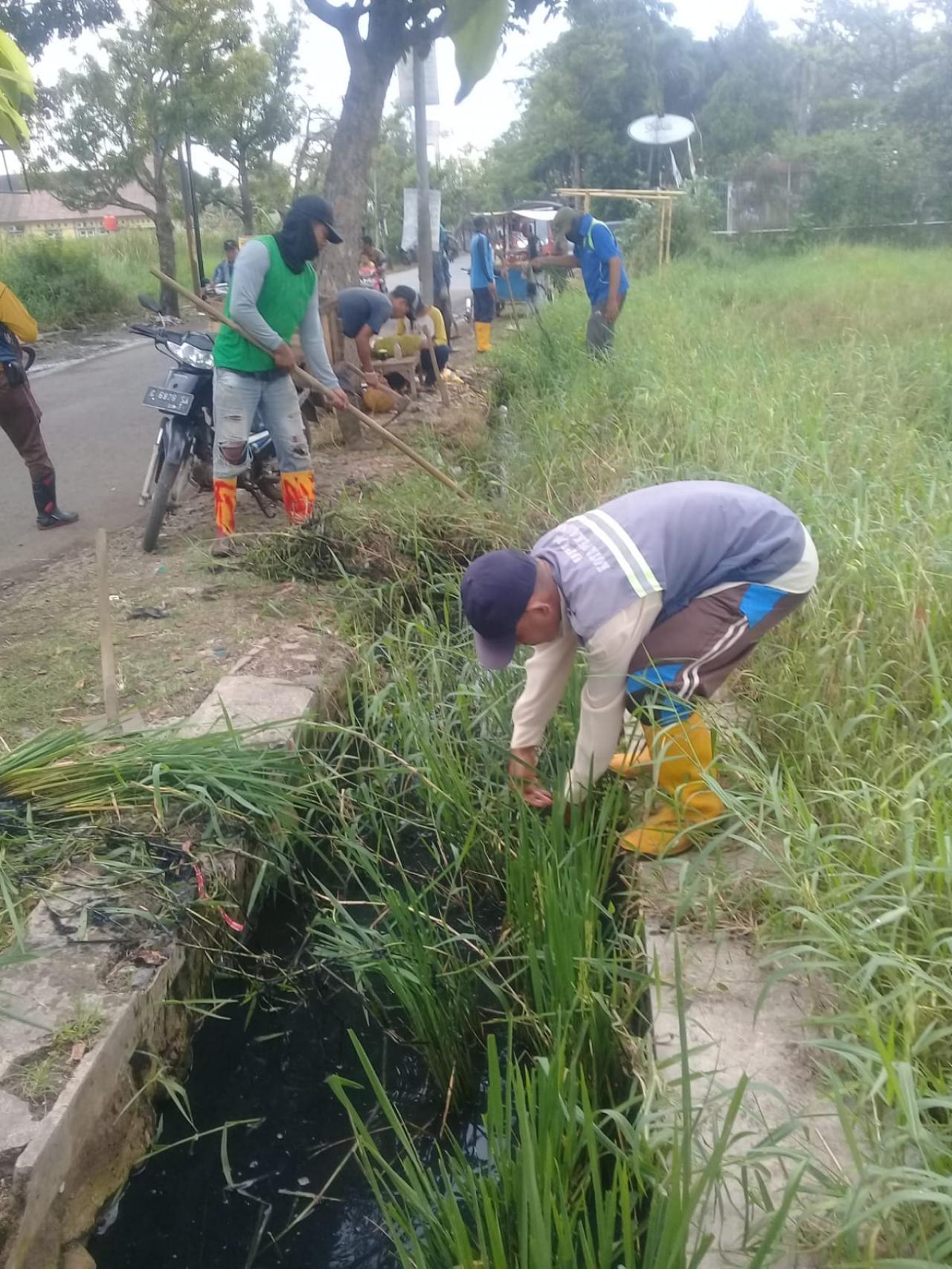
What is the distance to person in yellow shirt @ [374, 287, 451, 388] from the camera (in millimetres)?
8577

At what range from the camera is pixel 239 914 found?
265 centimetres

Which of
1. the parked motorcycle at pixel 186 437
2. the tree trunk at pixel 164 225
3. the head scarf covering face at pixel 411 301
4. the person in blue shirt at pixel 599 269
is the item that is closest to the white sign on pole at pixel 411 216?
the head scarf covering face at pixel 411 301

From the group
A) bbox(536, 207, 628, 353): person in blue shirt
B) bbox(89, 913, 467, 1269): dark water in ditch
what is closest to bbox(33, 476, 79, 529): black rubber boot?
bbox(536, 207, 628, 353): person in blue shirt

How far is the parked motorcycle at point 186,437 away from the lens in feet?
16.3

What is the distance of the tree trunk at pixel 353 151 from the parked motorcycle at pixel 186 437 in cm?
380

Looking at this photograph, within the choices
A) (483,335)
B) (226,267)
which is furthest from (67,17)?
(483,335)

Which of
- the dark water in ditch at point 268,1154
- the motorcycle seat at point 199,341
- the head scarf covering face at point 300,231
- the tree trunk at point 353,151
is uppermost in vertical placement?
the tree trunk at point 353,151

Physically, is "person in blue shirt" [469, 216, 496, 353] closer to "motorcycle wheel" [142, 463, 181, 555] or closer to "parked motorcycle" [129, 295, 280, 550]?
"parked motorcycle" [129, 295, 280, 550]

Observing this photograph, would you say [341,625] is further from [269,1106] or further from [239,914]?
[269,1106]

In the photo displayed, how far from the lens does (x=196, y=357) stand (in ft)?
17.1

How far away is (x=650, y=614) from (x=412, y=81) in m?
9.18

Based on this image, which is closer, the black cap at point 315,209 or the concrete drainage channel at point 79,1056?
the concrete drainage channel at point 79,1056

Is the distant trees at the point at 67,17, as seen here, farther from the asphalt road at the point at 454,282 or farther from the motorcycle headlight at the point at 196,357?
the motorcycle headlight at the point at 196,357

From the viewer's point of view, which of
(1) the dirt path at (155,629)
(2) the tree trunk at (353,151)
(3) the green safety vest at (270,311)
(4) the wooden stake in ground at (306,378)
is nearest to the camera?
(1) the dirt path at (155,629)
